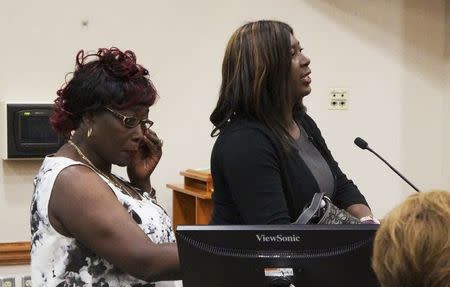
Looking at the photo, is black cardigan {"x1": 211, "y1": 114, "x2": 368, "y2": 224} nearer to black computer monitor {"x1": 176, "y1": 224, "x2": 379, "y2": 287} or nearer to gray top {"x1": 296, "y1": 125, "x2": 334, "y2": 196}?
gray top {"x1": 296, "y1": 125, "x2": 334, "y2": 196}

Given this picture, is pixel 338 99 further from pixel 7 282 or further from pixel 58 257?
pixel 58 257

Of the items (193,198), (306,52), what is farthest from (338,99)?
(193,198)

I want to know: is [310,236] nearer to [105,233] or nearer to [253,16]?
[105,233]

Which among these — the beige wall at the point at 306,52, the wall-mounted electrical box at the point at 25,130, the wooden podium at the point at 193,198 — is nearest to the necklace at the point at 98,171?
the wooden podium at the point at 193,198

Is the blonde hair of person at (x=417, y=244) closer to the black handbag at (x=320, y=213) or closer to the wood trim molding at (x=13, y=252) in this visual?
the black handbag at (x=320, y=213)

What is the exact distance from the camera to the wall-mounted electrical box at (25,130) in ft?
10.1

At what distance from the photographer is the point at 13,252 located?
3117mm

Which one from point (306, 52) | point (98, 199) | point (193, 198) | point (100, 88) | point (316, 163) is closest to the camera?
point (98, 199)

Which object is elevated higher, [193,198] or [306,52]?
[306,52]

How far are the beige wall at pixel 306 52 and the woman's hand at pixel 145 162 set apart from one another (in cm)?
139

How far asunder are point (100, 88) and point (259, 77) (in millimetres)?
404

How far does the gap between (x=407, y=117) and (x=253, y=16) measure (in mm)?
1093

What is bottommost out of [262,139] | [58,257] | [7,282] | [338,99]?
[7,282]

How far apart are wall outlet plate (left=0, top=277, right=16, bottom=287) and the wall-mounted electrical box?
59cm
